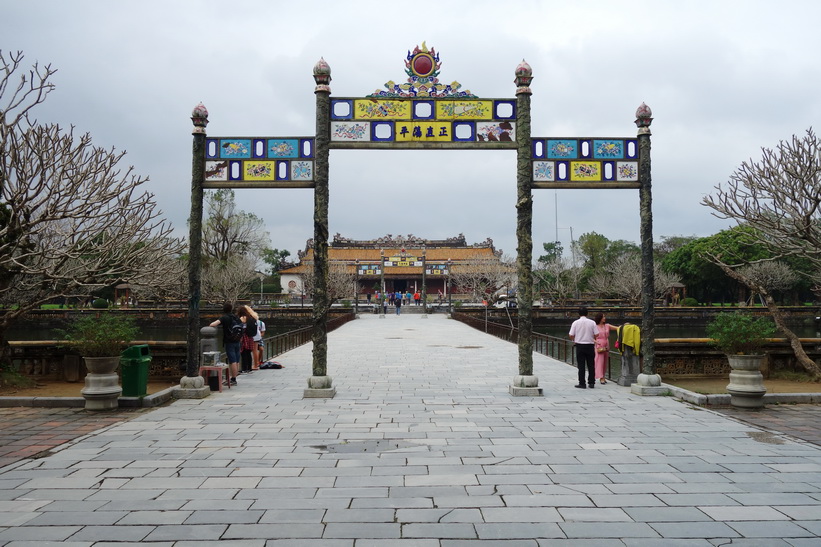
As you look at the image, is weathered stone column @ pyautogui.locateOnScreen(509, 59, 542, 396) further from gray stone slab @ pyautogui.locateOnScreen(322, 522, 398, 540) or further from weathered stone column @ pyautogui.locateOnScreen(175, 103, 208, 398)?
gray stone slab @ pyautogui.locateOnScreen(322, 522, 398, 540)

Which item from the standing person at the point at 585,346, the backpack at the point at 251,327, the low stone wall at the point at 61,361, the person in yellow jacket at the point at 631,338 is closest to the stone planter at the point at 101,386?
the low stone wall at the point at 61,361

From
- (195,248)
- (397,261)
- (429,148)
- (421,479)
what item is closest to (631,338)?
(429,148)

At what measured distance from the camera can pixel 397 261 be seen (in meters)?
67.4

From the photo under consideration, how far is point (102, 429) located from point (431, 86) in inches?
278

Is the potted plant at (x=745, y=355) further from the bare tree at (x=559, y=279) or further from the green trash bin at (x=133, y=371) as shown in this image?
the bare tree at (x=559, y=279)

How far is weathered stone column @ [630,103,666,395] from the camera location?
975 centimetres

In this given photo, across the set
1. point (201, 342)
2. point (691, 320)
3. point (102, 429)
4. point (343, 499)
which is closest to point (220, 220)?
point (691, 320)

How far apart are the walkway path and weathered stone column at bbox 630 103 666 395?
91 centimetres

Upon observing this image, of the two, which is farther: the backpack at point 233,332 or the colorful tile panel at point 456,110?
the backpack at point 233,332

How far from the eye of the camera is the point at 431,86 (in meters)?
10.0

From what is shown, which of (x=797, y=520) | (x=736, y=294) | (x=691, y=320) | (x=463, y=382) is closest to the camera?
(x=797, y=520)

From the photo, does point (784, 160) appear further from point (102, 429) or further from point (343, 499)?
point (102, 429)

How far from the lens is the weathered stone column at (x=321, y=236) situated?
31.5 ft

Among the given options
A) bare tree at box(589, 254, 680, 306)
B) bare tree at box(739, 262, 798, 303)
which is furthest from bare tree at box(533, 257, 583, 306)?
bare tree at box(739, 262, 798, 303)
